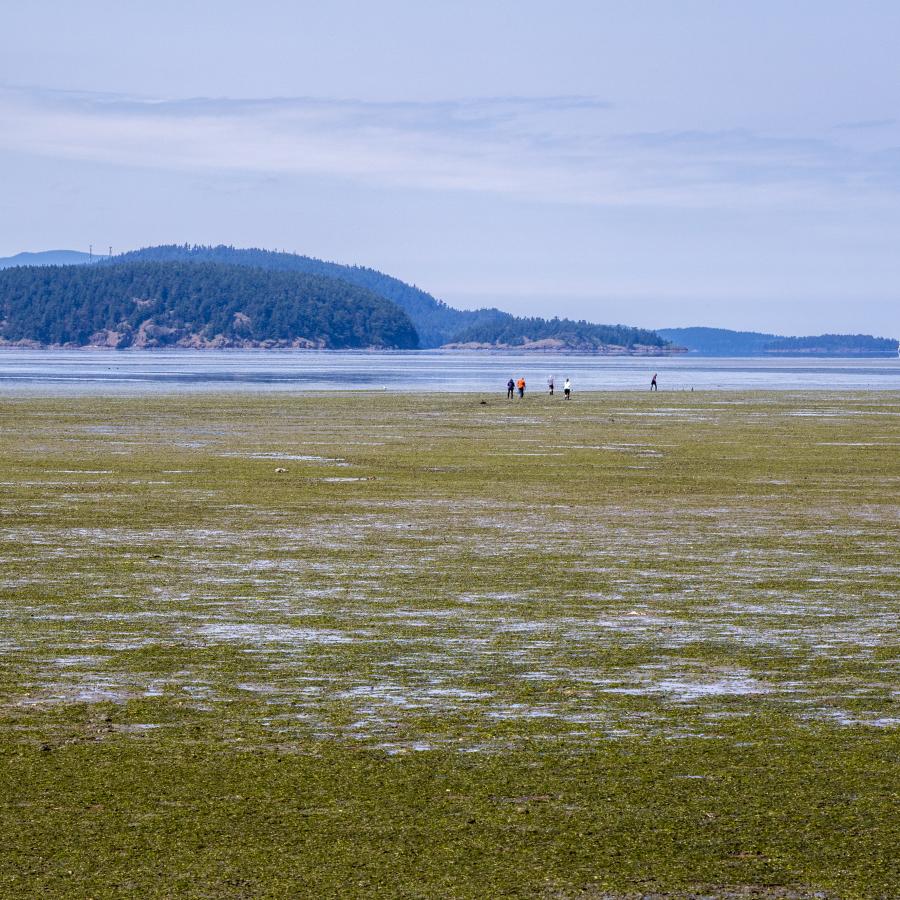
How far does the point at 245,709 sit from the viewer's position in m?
11.8

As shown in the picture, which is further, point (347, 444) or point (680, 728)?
point (347, 444)

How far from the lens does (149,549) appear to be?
68.4 feet

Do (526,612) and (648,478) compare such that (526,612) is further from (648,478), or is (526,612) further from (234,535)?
(648,478)

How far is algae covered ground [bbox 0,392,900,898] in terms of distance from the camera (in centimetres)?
832

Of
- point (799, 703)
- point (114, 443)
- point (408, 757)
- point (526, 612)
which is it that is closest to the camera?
point (408, 757)

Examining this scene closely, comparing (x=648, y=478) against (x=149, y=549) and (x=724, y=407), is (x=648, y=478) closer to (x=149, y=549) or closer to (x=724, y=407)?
(x=149, y=549)

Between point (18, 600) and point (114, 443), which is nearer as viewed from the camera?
point (18, 600)

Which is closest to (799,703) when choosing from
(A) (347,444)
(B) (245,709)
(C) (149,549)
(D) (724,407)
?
(B) (245,709)

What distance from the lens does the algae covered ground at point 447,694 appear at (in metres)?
8.32

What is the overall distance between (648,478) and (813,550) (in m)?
12.4

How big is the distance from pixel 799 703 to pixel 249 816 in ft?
16.1

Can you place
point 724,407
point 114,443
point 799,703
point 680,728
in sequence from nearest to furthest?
point 680,728, point 799,703, point 114,443, point 724,407

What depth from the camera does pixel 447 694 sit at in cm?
1226

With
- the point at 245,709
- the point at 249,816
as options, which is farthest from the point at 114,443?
the point at 249,816
